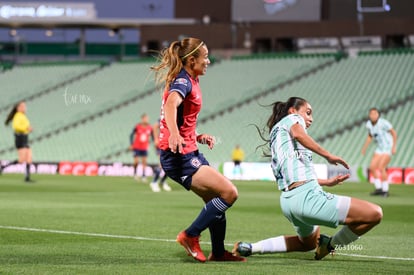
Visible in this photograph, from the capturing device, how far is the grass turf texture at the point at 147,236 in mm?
10367

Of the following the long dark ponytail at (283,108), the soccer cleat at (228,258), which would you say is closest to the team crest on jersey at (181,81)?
the long dark ponytail at (283,108)

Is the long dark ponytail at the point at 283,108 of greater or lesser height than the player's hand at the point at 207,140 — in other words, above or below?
above

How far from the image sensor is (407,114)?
1682 inches

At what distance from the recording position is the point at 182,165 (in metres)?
10.7

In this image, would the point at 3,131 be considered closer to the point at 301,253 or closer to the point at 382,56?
the point at 382,56

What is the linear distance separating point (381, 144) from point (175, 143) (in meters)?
17.6

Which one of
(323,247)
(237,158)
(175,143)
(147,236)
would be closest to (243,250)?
(323,247)

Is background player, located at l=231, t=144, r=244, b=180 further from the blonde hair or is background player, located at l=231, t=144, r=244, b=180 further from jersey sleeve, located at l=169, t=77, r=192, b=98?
jersey sleeve, located at l=169, t=77, r=192, b=98

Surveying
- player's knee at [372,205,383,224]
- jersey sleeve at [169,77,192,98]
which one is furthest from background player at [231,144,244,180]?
player's knee at [372,205,383,224]

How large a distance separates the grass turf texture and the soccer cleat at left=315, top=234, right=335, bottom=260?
4.2 inches

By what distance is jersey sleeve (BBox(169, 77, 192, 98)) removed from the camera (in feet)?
34.4

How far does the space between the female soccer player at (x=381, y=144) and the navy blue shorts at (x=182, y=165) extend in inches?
634

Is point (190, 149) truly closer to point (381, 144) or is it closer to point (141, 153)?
point (381, 144)

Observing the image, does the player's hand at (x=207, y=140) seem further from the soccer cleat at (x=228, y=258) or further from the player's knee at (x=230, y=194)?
the soccer cleat at (x=228, y=258)
